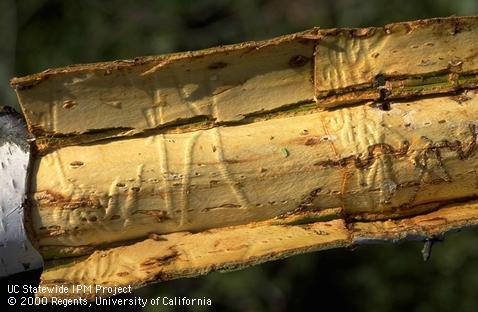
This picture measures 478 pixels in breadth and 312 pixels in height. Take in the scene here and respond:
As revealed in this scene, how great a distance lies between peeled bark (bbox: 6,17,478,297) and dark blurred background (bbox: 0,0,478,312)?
707 mm

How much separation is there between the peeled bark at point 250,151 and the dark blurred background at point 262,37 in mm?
707

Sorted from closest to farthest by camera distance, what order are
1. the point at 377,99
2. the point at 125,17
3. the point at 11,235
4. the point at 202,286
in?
the point at 11,235 → the point at 377,99 → the point at 202,286 → the point at 125,17

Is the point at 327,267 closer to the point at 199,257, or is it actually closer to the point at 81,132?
the point at 199,257

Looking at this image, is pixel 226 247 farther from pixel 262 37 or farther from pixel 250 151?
pixel 262 37

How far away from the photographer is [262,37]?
222 centimetres

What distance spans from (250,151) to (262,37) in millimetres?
1163

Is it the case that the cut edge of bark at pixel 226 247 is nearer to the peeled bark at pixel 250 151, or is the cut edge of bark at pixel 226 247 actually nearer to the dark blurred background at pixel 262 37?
the peeled bark at pixel 250 151

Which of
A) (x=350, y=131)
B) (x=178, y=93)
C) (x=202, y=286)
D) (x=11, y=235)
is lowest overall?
(x=202, y=286)

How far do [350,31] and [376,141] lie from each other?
20 centimetres

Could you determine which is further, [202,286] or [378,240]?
[202,286]

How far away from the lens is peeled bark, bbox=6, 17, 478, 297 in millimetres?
1105

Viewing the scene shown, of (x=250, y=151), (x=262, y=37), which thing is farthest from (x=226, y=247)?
(x=262, y=37)

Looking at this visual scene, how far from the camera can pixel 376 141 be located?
1.14m

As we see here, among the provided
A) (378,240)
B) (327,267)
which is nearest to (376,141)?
(378,240)
